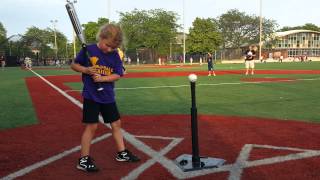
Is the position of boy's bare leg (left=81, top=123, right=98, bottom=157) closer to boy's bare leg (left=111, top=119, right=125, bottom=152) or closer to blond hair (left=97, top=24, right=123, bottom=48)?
boy's bare leg (left=111, top=119, right=125, bottom=152)

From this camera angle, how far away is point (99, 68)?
5035 mm

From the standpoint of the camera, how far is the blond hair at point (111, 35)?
195 inches

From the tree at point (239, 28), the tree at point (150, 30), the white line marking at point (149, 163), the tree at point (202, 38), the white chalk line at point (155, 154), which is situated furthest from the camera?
the tree at point (239, 28)

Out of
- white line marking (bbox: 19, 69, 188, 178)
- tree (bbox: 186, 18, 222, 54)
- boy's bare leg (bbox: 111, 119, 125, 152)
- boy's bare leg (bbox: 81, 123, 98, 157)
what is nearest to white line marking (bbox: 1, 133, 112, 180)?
boy's bare leg (bbox: 81, 123, 98, 157)

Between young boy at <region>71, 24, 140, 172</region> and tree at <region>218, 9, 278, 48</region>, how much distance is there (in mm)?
113931

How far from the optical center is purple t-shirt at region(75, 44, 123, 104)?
16.6 ft

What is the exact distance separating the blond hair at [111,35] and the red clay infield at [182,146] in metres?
1.58

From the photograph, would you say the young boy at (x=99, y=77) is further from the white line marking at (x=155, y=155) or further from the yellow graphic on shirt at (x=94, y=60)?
the white line marking at (x=155, y=155)

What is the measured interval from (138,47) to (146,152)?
81221mm

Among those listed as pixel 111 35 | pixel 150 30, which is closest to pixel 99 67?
pixel 111 35

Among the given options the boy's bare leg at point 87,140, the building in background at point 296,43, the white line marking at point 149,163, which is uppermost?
the building in background at point 296,43

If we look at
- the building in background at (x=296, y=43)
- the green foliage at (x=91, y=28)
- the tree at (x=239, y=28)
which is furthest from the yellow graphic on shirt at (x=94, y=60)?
the building in background at (x=296, y=43)

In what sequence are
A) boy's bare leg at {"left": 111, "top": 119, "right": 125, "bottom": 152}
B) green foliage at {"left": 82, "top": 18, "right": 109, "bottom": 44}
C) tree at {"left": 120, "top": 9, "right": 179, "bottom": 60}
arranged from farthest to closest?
green foliage at {"left": 82, "top": 18, "right": 109, "bottom": 44}
tree at {"left": 120, "top": 9, "right": 179, "bottom": 60}
boy's bare leg at {"left": 111, "top": 119, "right": 125, "bottom": 152}

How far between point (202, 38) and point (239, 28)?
114 ft
